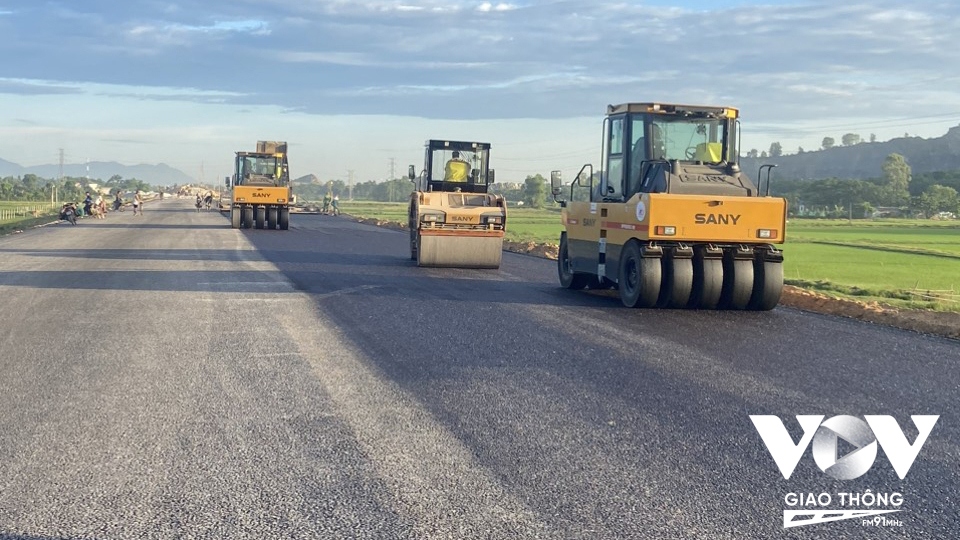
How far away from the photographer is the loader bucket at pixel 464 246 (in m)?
20.4

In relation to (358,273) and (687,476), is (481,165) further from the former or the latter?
(687,476)

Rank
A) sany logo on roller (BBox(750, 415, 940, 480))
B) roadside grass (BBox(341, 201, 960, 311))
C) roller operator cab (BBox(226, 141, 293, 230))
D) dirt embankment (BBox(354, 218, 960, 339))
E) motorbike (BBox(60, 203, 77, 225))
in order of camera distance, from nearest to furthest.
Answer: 1. sany logo on roller (BBox(750, 415, 940, 480))
2. dirt embankment (BBox(354, 218, 960, 339))
3. roadside grass (BBox(341, 201, 960, 311))
4. roller operator cab (BBox(226, 141, 293, 230))
5. motorbike (BBox(60, 203, 77, 225))

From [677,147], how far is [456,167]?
8.83 meters

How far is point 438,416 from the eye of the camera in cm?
713

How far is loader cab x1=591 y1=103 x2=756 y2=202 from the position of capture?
1437 cm

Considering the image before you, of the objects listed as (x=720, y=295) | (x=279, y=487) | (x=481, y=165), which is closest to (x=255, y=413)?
(x=279, y=487)

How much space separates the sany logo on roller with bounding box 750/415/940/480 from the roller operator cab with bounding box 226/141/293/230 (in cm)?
3376

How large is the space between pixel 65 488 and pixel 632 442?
3.39 m

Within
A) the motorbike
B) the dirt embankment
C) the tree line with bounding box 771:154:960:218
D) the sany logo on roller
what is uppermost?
the tree line with bounding box 771:154:960:218

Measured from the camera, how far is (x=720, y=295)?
543 inches

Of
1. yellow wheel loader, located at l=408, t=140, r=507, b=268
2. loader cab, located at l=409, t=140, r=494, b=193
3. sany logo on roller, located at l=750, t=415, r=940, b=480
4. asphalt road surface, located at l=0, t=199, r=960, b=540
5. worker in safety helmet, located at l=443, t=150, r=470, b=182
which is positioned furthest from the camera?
worker in safety helmet, located at l=443, t=150, r=470, b=182

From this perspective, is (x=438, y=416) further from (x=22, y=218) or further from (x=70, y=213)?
(x=22, y=218)

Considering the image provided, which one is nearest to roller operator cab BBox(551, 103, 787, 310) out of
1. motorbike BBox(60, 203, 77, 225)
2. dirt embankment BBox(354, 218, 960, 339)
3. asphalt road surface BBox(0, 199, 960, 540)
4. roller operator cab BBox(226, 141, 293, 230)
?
asphalt road surface BBox(0, 199, 960, 540)

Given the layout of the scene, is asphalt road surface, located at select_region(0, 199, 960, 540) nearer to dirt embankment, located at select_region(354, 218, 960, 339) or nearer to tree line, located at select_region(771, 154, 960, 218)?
dirt embankment, located at select_region(354, 218, 960, 339)
